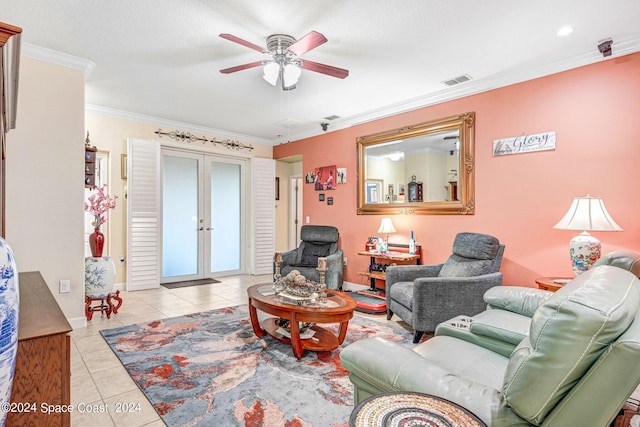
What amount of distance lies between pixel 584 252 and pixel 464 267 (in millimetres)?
938

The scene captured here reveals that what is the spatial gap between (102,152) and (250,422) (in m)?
4.51

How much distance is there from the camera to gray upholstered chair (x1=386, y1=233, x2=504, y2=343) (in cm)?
283

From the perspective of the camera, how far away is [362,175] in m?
4.92

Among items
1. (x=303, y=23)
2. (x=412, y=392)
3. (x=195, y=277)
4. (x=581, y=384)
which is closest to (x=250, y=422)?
(x=412, y=392)

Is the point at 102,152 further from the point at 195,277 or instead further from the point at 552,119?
the point at 552,119

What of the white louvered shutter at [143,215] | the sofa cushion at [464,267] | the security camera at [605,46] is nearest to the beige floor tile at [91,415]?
the sofa cushion at [464,267]

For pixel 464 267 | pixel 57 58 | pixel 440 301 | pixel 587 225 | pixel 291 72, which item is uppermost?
pixel 57 58

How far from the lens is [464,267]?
10.6 ft

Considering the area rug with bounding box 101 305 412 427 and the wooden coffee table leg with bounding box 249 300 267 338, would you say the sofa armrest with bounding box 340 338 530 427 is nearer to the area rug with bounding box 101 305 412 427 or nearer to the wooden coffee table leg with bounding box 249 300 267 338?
the area rug with bounding box 101 305 412 427

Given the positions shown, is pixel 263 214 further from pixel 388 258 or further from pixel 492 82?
pixel 492 82

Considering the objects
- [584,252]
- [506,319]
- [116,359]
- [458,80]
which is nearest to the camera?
[506,319]

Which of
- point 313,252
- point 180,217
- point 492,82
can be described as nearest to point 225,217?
point 180,217

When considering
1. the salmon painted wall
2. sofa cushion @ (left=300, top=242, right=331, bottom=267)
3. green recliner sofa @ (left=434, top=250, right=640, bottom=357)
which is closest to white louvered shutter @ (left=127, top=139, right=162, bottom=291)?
sofa cushion @ (left=300, top=242, right=331, bottom=267)

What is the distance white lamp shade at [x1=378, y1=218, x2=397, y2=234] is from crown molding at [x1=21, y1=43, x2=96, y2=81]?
3679 mm
